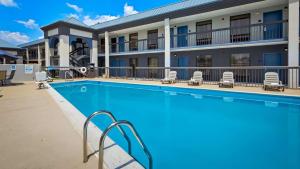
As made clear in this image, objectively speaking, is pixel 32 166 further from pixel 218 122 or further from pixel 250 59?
pixel 250 59

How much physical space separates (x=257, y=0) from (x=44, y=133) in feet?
47.0

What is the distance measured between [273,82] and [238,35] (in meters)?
6.28

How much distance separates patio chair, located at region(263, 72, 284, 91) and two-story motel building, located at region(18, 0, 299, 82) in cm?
167

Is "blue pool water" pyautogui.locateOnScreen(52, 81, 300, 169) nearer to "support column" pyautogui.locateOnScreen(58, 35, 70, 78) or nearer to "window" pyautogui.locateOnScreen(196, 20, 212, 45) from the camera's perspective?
"window" pyautogui.locateOnScreen(196, 20, 212, 45)

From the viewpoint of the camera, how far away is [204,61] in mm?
17094

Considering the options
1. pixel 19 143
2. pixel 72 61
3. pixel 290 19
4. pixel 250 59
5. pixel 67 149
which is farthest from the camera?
pixel 72 61

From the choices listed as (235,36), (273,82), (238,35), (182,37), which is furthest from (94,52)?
(273,82)

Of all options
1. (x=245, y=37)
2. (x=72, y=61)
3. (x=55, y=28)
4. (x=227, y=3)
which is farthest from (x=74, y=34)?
(x=245, y=37)

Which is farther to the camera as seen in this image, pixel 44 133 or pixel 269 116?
pixel 269 116

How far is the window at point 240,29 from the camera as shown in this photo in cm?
1512

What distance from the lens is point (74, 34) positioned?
21500mm

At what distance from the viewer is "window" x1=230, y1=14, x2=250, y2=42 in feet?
49.6

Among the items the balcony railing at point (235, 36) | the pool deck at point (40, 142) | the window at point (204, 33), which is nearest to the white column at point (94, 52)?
the balcony railing at point (235, 36)

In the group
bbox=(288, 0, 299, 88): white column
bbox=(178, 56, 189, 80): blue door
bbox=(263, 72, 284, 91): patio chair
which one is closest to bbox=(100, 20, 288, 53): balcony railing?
bbox=(288, 0, 299, 88): white column
